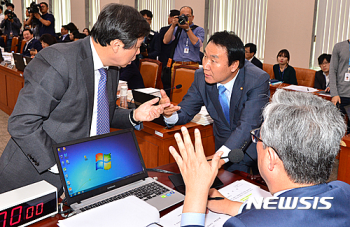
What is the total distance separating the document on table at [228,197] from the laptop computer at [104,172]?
0.19 ft

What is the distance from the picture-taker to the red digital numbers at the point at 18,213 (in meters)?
1.01

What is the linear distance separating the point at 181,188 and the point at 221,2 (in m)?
6.08

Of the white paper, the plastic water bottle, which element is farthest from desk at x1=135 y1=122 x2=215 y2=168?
the white paper

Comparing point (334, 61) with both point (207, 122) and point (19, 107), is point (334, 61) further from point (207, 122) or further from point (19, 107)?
point (19, 107)

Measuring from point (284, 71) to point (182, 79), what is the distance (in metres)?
2.31

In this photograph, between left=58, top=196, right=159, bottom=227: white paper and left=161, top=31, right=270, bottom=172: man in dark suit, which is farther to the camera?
left=161, top=31, right=270, bottom=172: man in dark suit

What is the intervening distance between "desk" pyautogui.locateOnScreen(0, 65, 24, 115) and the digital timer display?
3705 millimetres

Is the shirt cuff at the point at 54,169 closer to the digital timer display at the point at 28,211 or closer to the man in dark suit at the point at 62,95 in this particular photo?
the man in dark suit at the point at 62,95

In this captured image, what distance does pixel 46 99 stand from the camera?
4.18 ft

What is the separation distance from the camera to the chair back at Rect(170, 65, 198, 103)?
326 cm

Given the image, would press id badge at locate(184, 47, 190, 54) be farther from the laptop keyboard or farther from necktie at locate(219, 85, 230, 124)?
the laptop keyboard

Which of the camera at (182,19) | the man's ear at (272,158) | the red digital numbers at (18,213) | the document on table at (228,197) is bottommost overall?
the document on table at (228,197)

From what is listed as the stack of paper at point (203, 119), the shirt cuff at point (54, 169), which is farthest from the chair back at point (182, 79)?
the shirt cuff at point (54, 169)

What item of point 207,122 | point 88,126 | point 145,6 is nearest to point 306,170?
point 88,126
